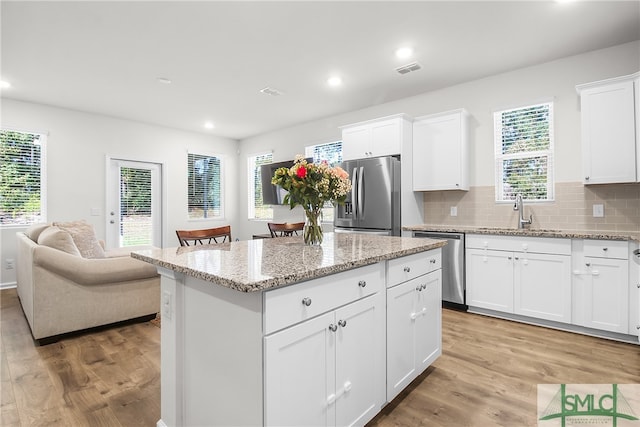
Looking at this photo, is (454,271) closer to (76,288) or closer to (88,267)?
(88,267)

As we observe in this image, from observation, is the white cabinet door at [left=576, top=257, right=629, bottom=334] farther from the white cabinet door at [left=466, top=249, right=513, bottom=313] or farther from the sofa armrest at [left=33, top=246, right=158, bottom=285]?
the sofa armrest at [left=33, top=246, right=158, bottom=285]

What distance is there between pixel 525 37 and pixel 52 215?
254 inches

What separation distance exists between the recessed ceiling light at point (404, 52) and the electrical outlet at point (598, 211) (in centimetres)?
237

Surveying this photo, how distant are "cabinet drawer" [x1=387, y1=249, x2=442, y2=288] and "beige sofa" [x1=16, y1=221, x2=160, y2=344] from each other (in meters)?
2.41

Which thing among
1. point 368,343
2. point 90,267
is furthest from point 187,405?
point 90,267

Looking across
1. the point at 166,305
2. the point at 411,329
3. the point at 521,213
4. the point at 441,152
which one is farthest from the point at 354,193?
the point at 166,305

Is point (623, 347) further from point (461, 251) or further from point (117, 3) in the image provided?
point (117, 3)

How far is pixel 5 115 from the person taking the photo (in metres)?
4.64

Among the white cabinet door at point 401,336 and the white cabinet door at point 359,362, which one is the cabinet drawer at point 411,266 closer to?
the white cabinet door at point 401,336

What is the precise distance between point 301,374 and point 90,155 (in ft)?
18.6

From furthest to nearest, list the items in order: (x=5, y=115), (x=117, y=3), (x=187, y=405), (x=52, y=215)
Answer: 1. (x=52, y=215)
2. (x=5, y=115)
3. (x=117, y=3)
4. (x=187, y=405)

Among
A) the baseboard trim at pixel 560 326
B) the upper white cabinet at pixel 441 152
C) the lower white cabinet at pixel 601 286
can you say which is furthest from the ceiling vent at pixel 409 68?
the baseboard trim at pixel 560 326

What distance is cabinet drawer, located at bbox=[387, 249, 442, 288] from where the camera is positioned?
1852 mm

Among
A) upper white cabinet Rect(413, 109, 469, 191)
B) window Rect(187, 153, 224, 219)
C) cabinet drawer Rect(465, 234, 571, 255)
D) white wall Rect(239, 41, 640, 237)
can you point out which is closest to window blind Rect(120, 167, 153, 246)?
window Rect(187, 153, 224, 219)
